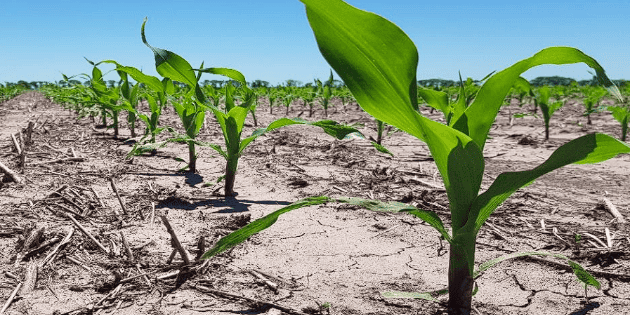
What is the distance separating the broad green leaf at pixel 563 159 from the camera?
83 centimetres

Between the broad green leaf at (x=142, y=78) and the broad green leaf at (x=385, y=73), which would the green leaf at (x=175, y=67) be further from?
the broad green leaf at (x=385, y=73)

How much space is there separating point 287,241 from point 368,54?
939 mm

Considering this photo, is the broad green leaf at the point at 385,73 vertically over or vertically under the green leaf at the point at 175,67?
under

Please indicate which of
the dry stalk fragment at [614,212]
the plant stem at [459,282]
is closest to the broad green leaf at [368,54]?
the plant stem at [459,282]

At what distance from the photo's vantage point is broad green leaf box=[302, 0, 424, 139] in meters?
0.81

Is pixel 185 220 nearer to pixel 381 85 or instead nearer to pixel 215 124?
pixel 381 85

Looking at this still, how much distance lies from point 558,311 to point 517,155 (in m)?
2.77

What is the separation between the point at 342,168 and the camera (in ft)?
9.58

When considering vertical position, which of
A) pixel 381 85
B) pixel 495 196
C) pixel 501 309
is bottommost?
pixel 501 309

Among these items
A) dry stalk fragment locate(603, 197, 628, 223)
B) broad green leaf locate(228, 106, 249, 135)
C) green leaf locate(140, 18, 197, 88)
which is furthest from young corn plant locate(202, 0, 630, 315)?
broad green leaf locate(228, 106, 249, 135)

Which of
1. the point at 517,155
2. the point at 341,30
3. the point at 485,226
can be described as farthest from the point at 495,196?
the point at 517,155

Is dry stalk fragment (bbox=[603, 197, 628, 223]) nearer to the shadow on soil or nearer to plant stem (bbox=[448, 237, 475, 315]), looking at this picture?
plant stem (bbox=[448, 237, 475, 315])

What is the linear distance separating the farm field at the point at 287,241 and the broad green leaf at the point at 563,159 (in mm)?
343

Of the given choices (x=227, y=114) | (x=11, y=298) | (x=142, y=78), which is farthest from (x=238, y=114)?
(x=11, y=298)
